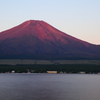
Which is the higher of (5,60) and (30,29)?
(30,29)

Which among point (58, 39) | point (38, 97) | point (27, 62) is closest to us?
point (38, 97)

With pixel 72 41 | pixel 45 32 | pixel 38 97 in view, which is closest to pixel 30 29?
pixel 45 32

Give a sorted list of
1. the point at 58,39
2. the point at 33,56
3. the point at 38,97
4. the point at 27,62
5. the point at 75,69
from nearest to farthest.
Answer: the point at 38,97 < the point at 75,69 < the point at 27,62 < the point at 33,56 < the point at 58,39

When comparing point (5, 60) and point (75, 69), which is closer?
point (75, 69)

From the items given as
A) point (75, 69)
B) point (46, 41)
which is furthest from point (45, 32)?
point (75, 69)

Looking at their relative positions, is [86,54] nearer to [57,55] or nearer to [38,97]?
[57,55]

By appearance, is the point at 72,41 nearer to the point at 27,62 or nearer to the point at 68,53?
the point at 68,53
